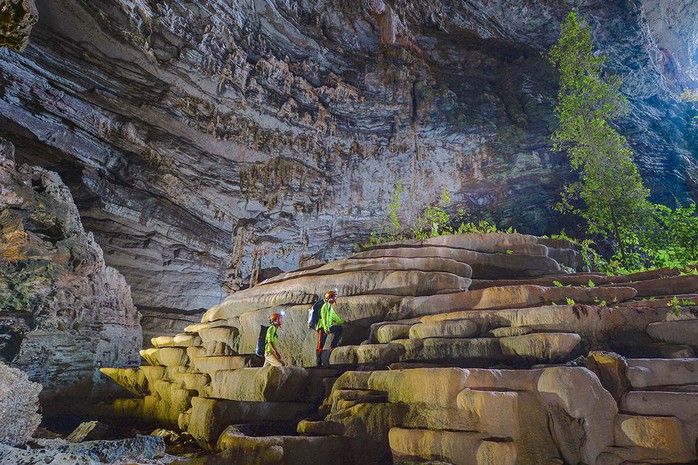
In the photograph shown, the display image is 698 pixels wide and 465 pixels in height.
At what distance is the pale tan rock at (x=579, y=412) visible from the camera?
4059mm

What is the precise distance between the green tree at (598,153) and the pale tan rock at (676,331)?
26.3ft

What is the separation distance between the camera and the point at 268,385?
19.9 ft

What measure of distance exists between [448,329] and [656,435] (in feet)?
8.79

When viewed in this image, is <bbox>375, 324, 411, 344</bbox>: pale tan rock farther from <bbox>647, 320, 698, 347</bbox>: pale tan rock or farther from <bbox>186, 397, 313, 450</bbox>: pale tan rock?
<bbox>647, 320, 698, 347</bbox>: pale tan rock

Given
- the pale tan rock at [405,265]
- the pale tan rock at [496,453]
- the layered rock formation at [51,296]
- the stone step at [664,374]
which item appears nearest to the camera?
the pale tan rock at [496,453]

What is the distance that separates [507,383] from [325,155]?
16088mm

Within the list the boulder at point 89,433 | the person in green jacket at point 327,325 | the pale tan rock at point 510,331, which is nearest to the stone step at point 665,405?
the pale tan rock at point 510,331

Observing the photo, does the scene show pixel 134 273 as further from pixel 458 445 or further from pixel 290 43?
pixel 458 445

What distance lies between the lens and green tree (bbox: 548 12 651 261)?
1343 centimetres

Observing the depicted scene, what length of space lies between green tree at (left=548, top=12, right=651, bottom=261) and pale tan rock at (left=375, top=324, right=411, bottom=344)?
927cm

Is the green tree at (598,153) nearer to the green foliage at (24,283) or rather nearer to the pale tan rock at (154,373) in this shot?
the pale tan rock at (154,373)

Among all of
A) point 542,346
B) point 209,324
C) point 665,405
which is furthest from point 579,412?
point 209,324

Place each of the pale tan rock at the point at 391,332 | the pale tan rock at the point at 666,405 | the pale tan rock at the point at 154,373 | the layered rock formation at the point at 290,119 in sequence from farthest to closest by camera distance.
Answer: the layered rock formation at the point at 290,119, the pale tan rock at the point at 154,373, the pale tan rock at the point at 391,332, the pale tan rock at the point at 666,405

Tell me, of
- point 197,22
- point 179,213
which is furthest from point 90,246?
point 197,22
